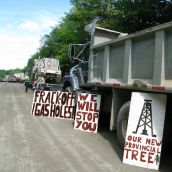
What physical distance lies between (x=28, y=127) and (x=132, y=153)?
4352 millimetres

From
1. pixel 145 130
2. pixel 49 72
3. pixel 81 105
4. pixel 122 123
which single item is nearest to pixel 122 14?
pixel 49 72

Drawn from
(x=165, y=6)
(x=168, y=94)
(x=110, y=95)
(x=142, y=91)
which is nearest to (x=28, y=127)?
(x=110, y=95)

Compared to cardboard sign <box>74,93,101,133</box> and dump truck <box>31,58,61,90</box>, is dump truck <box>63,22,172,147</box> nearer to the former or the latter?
cardboard sign <box>74,93,101,133</box>

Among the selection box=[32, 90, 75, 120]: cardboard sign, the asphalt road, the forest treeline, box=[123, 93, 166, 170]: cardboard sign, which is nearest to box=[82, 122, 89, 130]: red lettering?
the asphalt road

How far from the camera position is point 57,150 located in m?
8.09

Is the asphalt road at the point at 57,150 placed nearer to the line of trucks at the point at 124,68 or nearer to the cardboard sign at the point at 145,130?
the cardboard sign at the point at 145,130

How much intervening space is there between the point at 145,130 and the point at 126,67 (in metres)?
1.76

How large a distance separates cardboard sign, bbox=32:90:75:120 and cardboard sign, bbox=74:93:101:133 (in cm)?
198

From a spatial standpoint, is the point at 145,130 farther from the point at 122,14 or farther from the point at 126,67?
the point at 122,14

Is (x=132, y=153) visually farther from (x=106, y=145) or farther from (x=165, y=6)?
(x=165, y=6)

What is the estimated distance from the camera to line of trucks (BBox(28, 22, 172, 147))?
7.05 metres

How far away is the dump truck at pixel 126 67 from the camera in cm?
704

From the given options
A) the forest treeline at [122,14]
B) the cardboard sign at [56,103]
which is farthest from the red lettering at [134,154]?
the forest treeline at [122,14]

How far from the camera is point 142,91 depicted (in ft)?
25.7
